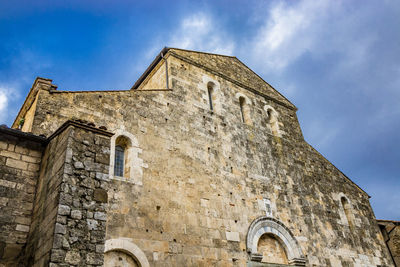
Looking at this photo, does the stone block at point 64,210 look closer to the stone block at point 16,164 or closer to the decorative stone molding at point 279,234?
the stone block at point 16,164

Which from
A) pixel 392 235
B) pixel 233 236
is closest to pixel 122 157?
pixel 233 236

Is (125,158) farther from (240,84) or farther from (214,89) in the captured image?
(240,84)

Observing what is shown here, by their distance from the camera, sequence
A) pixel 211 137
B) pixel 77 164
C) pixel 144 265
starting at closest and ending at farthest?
pixel 77 164, pixel 144 265, pixel 211 137

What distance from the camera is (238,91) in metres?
14.3

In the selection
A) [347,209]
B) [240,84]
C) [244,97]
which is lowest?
[347,209]

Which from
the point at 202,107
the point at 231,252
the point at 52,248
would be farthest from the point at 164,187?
the point at 52,248

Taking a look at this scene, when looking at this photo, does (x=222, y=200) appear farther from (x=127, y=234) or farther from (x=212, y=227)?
(x=127, y=234)

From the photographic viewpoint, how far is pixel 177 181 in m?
9.88

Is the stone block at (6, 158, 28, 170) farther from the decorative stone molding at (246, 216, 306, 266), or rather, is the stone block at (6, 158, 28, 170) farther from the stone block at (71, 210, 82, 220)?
the decorative stone molding at (246, 216, 306, 266)

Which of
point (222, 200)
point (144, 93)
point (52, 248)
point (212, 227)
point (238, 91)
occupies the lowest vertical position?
point (52, 248)

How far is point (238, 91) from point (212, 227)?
6251mm

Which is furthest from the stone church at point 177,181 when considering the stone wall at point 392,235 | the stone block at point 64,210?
the stone wall at point 392,235

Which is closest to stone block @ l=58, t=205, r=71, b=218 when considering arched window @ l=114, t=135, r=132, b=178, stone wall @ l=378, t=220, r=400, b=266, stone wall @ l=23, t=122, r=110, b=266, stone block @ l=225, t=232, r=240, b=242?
stone wall @ l=23, t=122, r=110, b=266

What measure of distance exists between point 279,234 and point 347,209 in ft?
16.4
